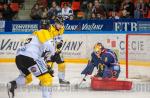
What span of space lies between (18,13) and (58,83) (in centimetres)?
706

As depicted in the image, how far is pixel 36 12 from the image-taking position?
49.6ft

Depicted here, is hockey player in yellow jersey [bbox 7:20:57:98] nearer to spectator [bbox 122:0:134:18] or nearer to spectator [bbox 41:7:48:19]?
spectator [bbox 122:0:134:18]

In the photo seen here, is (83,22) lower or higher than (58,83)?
higher

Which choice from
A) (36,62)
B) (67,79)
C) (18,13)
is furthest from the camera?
(18,13)

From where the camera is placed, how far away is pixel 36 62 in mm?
7094

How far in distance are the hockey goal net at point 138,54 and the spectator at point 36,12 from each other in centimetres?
434

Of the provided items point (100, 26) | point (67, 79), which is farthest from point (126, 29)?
point (67, 79)

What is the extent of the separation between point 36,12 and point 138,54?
467 cm

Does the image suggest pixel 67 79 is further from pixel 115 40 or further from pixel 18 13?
pixel 18 13

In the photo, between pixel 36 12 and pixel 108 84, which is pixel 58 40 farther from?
pixel 36 12

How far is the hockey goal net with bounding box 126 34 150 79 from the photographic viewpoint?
11195mm

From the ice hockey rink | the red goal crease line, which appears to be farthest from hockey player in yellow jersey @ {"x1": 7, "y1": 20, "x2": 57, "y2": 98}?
the red goal crease line

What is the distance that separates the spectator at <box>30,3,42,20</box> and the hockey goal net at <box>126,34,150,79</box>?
4.34 m

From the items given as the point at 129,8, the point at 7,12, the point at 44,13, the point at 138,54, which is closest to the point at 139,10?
the point at 129,8
